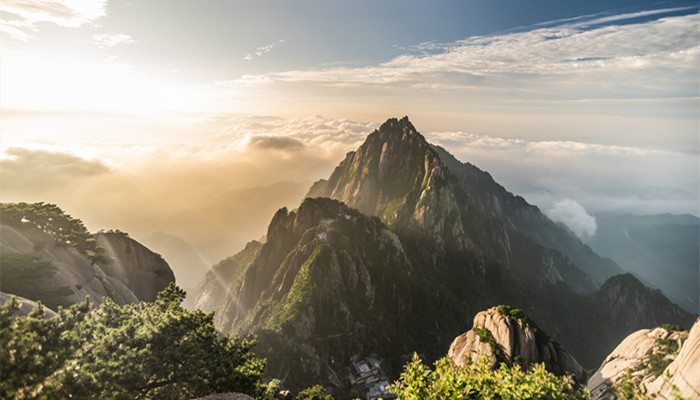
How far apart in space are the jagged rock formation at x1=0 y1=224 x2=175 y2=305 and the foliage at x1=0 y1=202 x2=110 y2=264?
156 centimetres

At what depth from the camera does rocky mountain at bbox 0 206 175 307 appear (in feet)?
119

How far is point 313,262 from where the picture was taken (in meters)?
119

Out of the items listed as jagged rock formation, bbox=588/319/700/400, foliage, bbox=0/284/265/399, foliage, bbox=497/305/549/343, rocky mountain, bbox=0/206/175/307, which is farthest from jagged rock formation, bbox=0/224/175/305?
foliage, bbox=497/305/549/343

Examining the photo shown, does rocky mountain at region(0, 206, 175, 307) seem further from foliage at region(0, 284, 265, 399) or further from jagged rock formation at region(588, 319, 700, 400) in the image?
jagged rock formation at region(588, 319, 700, 400)

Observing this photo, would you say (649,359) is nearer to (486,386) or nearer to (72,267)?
(486,386)

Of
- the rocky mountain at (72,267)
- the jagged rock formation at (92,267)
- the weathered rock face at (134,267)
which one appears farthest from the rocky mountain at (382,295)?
the rocky mountain at (72,267)

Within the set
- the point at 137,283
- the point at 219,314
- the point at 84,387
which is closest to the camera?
the point at 84,387

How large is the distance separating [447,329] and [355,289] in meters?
49.6

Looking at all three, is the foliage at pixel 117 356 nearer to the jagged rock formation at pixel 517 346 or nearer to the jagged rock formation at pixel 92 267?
the jagged rock formation at pixel 92 267

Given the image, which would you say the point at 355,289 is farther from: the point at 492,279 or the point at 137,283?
the point at 492,279

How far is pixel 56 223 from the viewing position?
170 feet

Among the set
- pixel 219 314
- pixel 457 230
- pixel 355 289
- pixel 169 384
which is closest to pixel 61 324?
pixel 169 384

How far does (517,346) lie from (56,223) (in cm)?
8612

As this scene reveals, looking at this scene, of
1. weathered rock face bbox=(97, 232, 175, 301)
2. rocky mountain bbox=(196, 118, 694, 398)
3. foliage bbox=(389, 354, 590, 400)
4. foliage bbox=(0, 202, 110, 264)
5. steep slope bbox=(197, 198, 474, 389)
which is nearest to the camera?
foliage bbox=(389, 354, 590, 400)
